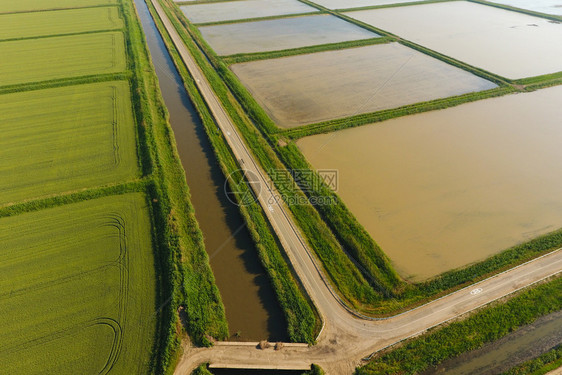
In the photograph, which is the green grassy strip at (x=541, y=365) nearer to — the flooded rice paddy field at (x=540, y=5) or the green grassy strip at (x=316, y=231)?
the green grassy strip at (x=316, y=231)

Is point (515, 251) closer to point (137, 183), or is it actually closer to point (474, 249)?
point (474, 249)

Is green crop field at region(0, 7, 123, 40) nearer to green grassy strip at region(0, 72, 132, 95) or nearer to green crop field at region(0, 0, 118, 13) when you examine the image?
green crop field at region(0, 0, 118, 13)

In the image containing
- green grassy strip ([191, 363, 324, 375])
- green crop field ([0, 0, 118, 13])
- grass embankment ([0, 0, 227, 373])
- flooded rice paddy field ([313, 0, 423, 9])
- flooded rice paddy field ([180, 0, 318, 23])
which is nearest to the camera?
green grassy strip ([191, 363, 324, 375])

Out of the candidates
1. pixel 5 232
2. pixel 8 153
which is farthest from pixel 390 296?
pixel 8 153

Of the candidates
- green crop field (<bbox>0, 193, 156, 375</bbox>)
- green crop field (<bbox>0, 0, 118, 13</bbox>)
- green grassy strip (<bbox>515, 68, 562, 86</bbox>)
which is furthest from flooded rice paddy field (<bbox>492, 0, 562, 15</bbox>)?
green crop field (<bbox>0, 0, 118, 13</bbox>)

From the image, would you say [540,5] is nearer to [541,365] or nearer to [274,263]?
[541,365]

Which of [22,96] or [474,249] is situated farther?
[22,96]
